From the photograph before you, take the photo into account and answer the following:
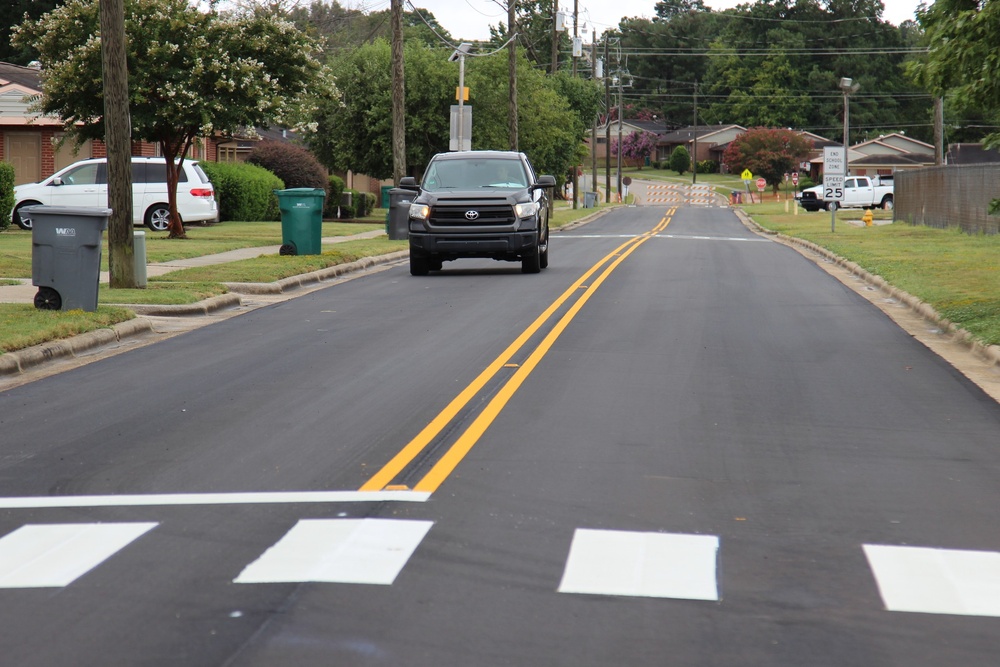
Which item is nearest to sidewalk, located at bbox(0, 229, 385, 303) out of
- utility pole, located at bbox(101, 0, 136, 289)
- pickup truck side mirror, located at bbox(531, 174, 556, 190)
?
utility pole, located at bbox(101, 0, 136, 289)

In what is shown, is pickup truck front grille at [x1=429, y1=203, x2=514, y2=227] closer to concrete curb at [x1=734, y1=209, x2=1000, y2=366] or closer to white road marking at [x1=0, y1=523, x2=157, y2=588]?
concrete curb at [x1=734, y1=209, x2=1000, y2=366]

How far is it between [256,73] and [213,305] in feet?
46.3

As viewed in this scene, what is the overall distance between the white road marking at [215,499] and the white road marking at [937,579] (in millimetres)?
2294

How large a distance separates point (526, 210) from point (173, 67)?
37.1 ft

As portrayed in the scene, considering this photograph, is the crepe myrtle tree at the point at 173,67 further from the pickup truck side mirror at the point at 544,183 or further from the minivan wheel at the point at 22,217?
the pickup truck side mirror at the point at 544,183

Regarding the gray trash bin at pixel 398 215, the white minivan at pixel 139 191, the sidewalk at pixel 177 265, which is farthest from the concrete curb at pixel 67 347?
the white minivan at pixel 139 191

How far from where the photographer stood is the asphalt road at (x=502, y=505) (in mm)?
4652

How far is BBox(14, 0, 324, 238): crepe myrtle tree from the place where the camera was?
92.0ft

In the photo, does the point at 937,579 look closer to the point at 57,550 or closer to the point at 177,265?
the point at 57,550

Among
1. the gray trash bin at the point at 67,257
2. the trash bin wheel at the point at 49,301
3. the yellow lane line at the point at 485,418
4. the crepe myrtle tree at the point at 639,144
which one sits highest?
the crepe myrtle tree at the point at 639,144

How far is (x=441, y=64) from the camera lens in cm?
4678

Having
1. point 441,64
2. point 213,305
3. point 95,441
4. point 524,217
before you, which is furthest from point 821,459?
point 441,64

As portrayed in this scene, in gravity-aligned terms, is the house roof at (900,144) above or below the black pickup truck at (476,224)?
above

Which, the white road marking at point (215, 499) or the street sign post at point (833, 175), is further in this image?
the street sign post at point (833, 175)
